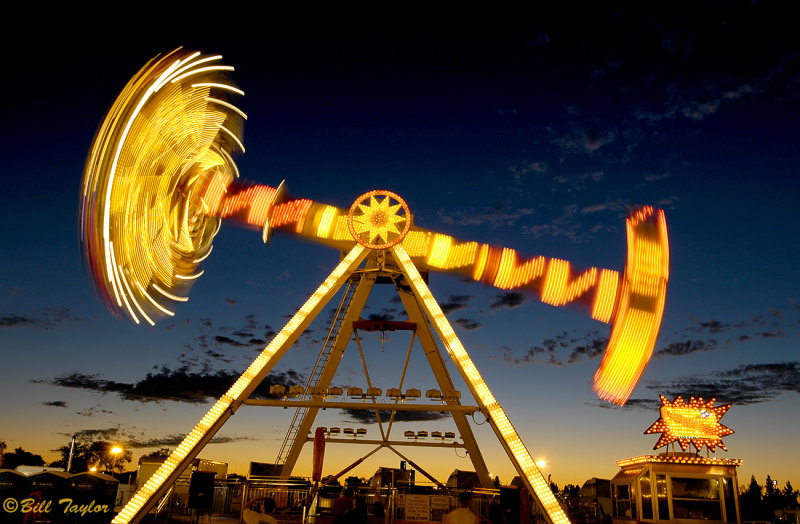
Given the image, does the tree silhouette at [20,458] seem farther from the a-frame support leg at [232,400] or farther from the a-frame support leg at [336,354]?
the a-frame support leg at [232,400]

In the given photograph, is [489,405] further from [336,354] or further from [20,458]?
[20,458]

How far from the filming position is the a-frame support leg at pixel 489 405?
12.9 metres

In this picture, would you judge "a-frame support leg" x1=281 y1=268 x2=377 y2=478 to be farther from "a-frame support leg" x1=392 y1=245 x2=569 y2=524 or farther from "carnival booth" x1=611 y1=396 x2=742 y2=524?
"carnival booth" x1=611 y1=396 x2=742 y2=524

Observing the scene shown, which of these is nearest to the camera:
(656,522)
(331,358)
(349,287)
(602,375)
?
(656,522)

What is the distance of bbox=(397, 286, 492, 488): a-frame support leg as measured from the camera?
2159cm

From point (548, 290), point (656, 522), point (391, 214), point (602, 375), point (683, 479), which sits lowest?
point (656, 522)

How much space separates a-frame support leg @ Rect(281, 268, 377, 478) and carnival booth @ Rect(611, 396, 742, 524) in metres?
10.6

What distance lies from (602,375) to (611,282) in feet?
12.4

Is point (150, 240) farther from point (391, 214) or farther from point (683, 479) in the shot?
point (683, 479)

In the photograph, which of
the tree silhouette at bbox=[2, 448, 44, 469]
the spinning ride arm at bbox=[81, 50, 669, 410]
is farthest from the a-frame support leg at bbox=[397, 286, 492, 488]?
the tree silhouette at bbox=[2, 448, 44, 469]

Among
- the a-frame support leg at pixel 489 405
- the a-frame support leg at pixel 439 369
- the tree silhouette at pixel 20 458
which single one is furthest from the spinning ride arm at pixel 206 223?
the tree silhouette at pixel 20 458

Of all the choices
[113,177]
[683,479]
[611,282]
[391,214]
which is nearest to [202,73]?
[113,177]

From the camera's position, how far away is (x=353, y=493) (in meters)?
13.6

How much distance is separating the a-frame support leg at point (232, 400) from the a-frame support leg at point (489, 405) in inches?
83.3
